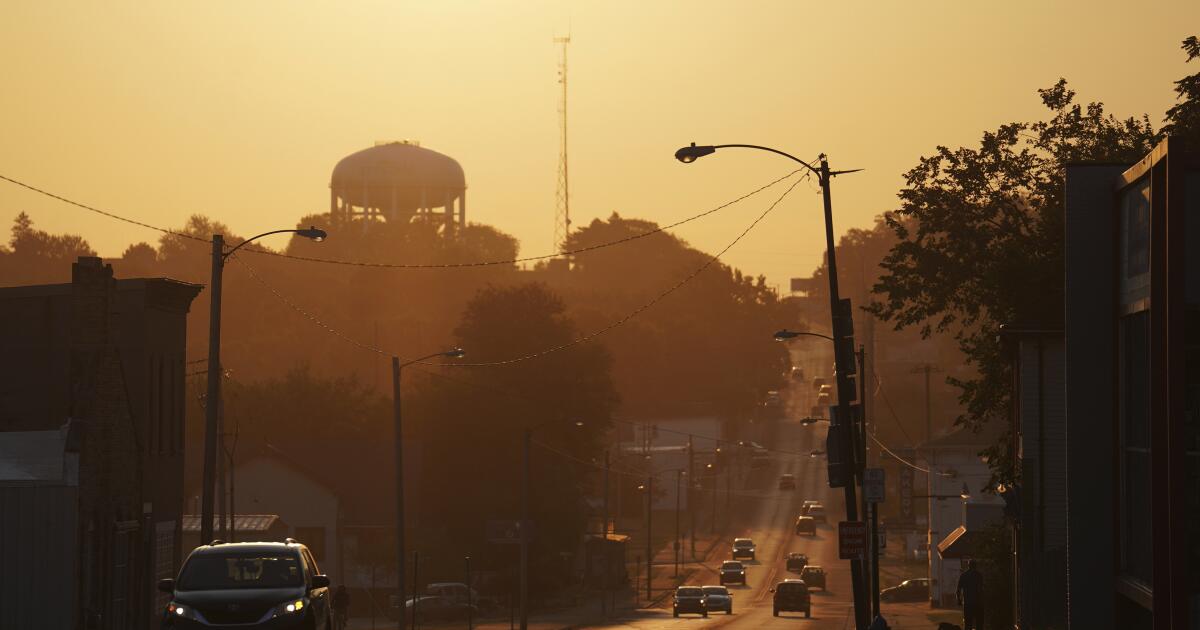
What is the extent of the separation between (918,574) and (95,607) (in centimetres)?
6888

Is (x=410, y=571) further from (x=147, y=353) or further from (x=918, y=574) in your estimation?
(x=147, y=353)

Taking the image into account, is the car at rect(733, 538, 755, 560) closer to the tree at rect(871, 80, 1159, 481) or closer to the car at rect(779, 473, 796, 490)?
the car at rect(779, 473, 796, 490)

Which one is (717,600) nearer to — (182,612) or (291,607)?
(291,607)

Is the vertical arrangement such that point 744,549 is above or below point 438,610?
below

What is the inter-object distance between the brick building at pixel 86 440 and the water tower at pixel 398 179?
130117 millimetres

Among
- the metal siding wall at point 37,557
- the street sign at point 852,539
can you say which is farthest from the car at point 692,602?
the metal siding wall at point 37,557

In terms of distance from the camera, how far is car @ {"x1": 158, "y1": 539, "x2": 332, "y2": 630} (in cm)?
2216

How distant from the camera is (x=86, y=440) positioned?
118 ft

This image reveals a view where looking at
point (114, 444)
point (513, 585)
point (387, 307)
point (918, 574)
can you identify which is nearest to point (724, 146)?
point (114, 444)

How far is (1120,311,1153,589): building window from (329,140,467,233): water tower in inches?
5892

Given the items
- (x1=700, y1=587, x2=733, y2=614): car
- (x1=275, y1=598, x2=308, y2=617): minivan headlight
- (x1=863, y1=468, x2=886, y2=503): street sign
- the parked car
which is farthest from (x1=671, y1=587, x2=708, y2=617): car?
(x1=275, y1=598, x2=308, y2=617): minivan headlight

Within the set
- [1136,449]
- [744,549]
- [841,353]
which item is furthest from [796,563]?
[1136,449]

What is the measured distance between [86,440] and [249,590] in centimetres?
1456

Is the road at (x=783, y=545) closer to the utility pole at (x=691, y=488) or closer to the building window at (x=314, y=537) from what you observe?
the utility pole at (x=691, y=488)
